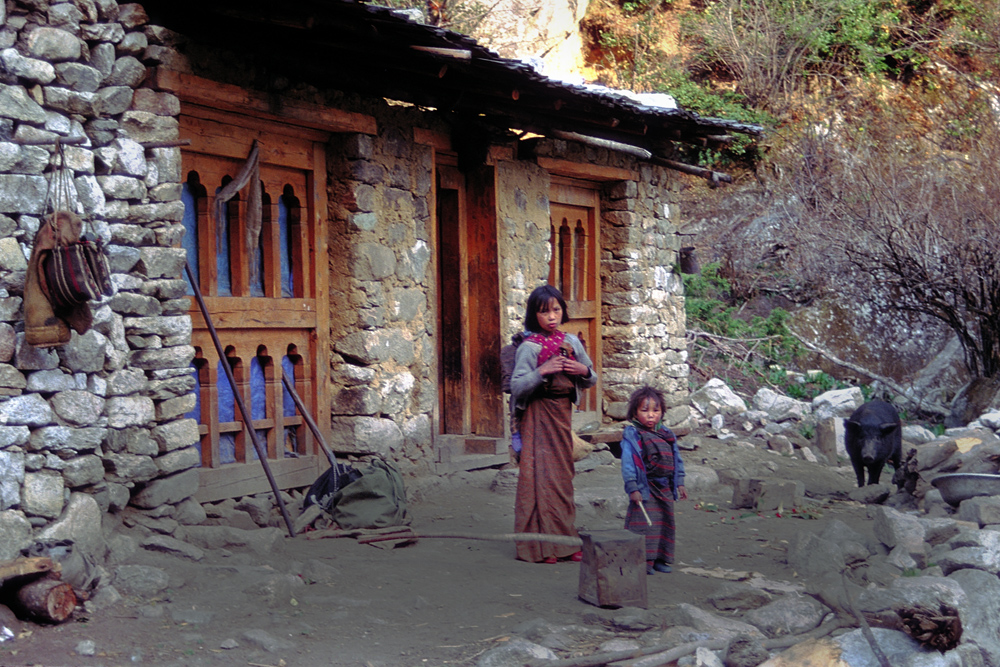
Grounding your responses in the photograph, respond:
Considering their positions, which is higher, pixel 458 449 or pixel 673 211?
pixel 673 211

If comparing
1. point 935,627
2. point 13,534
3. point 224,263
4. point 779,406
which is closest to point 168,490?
point 13,534

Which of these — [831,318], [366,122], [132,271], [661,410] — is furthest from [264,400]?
[831,318]

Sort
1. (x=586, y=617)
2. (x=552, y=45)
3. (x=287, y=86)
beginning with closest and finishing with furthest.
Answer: (x=586, y=617), (x=287, y=86), (x=552, y=45)

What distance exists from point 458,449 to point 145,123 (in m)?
3.60

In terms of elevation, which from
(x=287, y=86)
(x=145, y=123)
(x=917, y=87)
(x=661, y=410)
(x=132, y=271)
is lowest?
(x=661, y=410)

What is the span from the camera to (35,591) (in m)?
3.69

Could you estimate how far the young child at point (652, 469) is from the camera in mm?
4918

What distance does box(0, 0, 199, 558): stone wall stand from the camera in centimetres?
408

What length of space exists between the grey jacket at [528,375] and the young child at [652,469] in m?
0.30

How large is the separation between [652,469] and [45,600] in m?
2.84

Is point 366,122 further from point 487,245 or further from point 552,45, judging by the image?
point 552,45

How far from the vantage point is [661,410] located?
16.3 feet

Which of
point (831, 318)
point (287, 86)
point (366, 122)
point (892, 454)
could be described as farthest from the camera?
point (831, 318)

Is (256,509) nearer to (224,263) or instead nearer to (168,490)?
(168,490)
